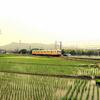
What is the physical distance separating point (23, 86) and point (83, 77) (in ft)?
28.4

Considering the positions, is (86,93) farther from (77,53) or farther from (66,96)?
(77,53)

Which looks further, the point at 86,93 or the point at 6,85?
the point at 6,85

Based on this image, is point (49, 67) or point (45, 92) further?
point (49, 67)

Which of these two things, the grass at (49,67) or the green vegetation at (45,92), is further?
the grass at (49,67)

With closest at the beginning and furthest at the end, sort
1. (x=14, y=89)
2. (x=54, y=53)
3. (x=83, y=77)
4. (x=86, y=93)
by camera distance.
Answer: (x=86, y=93), (x=14, y=89), (x=83, y=77), (x=54, y=53)

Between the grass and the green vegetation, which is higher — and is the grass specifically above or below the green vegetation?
above

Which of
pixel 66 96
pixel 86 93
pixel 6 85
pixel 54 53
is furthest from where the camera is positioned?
pixel 54 53

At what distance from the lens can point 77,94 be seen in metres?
19.5

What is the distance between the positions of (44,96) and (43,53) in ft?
202

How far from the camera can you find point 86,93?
2002cm

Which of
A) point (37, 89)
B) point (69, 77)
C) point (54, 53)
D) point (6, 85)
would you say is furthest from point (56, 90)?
point (54, 53)

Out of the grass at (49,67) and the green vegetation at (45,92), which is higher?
the grass at (49,67)

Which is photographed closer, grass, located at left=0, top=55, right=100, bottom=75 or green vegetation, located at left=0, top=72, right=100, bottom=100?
green vegetation, located at left=0, top=72, right=100, bottom=100

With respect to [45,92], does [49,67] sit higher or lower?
higher
